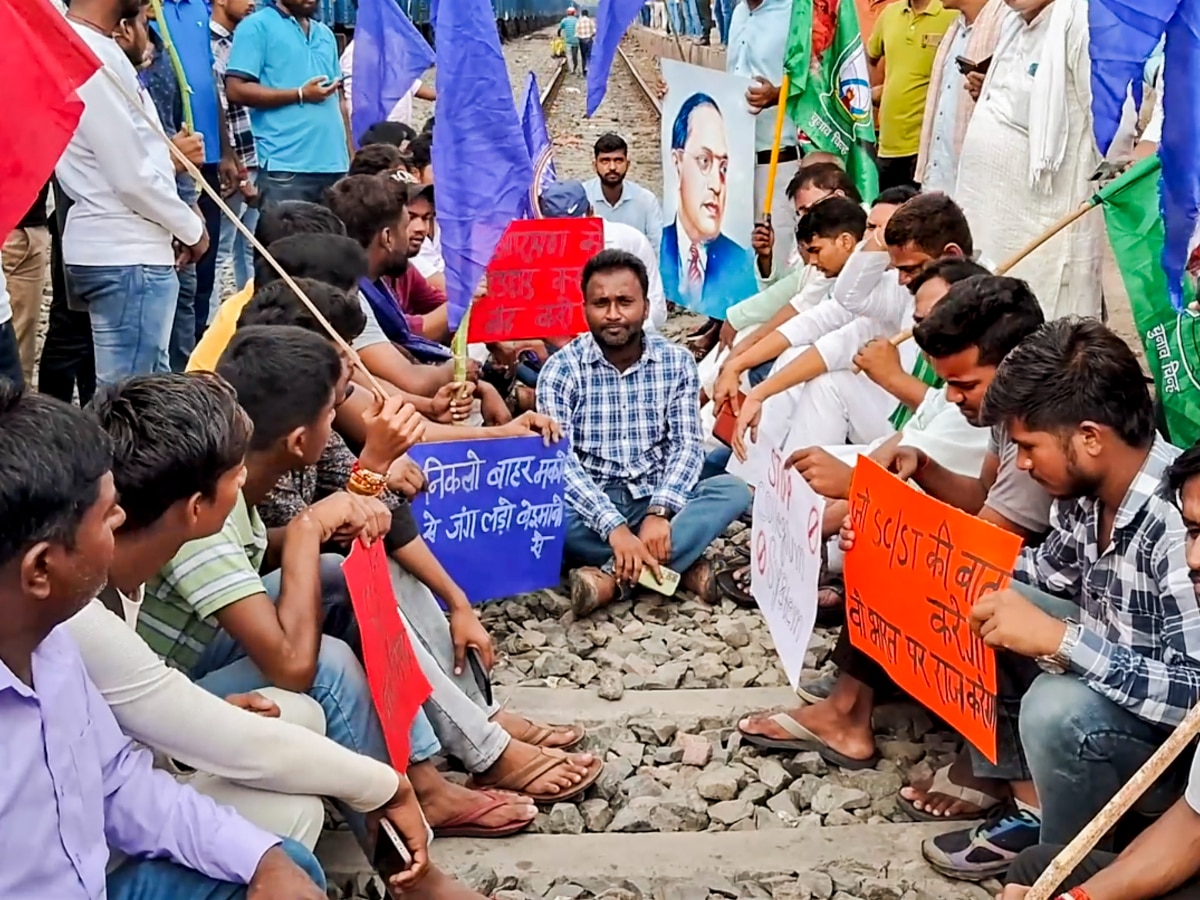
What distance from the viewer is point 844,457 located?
4039 mm

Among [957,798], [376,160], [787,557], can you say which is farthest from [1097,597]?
[376,160]

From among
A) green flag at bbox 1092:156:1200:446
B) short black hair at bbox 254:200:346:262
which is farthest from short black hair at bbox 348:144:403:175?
green flag at bbox 1092:156:1200:446

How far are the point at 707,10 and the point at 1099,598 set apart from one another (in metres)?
24.1

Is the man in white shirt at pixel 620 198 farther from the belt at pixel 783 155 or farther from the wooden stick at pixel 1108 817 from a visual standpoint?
the wooden stick at pixel 1108 817

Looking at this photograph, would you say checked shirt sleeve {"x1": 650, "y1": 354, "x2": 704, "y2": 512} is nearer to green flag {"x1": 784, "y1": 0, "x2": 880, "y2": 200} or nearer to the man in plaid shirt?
the man in plaid shirt

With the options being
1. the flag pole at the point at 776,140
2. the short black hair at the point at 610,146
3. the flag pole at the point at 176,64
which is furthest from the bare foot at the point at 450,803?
the short black hair at the point at 610,146

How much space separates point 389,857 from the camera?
101 inches

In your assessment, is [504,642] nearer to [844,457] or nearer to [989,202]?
[844,457]

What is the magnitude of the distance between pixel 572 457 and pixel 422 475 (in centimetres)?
107

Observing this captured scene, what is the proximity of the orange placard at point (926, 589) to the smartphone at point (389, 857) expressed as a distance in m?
1.20

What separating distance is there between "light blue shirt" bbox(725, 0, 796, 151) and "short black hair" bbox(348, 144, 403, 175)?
2296mm

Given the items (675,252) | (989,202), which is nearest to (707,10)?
(675,252)

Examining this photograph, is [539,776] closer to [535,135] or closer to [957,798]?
[957,798]

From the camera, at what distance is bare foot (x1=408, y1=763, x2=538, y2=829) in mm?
2949
